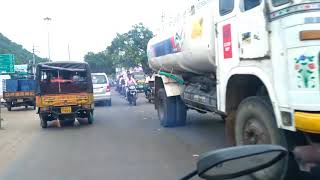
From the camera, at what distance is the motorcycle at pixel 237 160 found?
214 centimetres

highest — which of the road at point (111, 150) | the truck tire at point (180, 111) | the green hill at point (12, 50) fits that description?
the green hill at point (12, 50)

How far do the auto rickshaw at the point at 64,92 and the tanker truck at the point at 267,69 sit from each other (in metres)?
6.91

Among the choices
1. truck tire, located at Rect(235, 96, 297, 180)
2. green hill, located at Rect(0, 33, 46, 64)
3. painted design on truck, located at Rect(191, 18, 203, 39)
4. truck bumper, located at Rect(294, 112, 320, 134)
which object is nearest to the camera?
truck bumper, located at Rect(294, 112, 320, 134)

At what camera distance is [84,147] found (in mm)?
10727

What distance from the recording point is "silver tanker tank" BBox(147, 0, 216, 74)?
8.54 metres

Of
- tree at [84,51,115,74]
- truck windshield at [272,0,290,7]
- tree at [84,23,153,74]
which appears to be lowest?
truck windshield at [272,0,290,7]

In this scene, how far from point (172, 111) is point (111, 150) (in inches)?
153

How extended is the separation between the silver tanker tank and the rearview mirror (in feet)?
19.5

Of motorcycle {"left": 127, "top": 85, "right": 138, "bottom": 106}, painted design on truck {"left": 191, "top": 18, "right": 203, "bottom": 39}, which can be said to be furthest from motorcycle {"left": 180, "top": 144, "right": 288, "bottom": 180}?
motorcycle {"left": 127, "top": 85, "right": 138, "bottom": 106}

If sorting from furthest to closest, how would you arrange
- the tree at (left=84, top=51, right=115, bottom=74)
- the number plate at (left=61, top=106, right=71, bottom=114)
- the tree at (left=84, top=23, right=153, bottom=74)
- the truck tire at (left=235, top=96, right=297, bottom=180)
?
the tree at (left=84, top=51, right=115, bottom=74), the tree at (left=84, top=23, right=153, bottom=74), the number plate at (left=61, top=106, right=71, bottom=114), the truck tire at (left=235, top=96, right=297, bottom=180)

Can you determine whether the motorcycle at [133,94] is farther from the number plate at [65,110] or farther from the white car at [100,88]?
the number plate at [65,110]

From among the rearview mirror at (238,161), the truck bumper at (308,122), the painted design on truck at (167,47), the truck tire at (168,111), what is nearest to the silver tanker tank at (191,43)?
the painted design on truck at (167,47)

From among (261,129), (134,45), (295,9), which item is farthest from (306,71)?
(134,45)

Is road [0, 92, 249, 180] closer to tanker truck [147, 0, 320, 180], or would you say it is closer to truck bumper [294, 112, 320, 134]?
tanker truck [147, 0, 320, 180]
